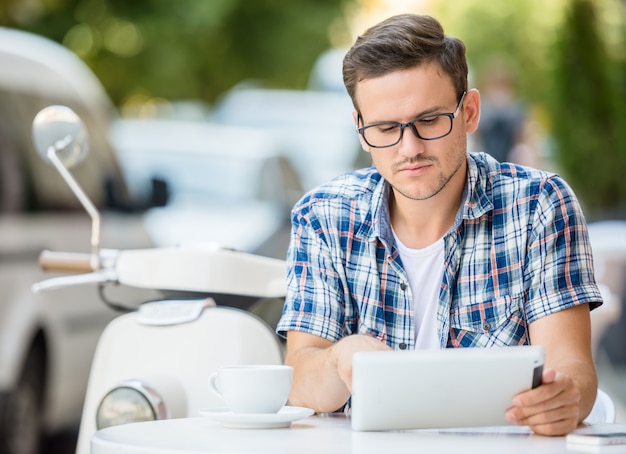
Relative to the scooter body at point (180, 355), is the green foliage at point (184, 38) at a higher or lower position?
higher

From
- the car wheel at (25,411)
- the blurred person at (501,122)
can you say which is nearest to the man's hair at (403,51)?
the car wheel at (25,411)

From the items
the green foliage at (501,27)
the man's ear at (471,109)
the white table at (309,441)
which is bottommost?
the white table at (309,441)

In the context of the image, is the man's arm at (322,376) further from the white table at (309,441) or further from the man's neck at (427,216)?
the man's neck at (427,216)

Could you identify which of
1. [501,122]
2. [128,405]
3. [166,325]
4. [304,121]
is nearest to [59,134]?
[166,325]

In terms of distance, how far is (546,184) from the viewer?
10.1 ft

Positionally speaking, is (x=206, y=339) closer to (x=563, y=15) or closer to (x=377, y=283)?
(x=377, y=283)

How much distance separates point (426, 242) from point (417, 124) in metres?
0.35

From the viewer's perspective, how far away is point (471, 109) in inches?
123

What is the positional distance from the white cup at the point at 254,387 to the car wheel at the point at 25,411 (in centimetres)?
398

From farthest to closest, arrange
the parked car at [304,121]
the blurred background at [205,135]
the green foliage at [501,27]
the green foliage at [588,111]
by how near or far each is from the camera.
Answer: the green foliage at [501,27]
the parked car at [304,121]
the green foliage at [588,111]
the blurred background at [205,135]

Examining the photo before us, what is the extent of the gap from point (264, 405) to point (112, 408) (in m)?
0.82

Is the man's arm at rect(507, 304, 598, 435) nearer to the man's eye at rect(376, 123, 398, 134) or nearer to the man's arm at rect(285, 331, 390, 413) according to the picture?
the man's arm at rect(285, 331, 390, 413)

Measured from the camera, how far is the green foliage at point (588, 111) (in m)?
11.7

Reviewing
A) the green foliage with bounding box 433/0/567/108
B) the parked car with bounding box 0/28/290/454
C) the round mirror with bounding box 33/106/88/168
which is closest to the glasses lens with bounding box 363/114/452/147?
the round mirror with bounding box 33/106/88/168
